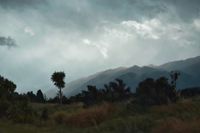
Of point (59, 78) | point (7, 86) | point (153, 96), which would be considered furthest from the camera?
point (59, 78)

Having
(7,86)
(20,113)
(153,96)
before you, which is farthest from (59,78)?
(153,96)

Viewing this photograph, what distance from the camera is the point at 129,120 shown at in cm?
2683

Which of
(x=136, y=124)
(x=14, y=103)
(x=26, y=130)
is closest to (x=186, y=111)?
(x=136, y=124)

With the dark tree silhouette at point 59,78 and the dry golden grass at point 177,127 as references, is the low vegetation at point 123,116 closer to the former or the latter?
the dry golden grass at point 177,127

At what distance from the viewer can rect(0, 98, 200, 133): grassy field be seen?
22419mm

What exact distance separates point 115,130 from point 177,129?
5076 mm

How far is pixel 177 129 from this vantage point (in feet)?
68.6

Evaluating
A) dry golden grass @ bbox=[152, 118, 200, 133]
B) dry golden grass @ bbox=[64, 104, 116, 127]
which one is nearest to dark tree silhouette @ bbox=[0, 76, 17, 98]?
dry golden grass @ bbox=[64, 104, 116, 127]

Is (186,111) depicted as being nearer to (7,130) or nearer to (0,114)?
(7,130)

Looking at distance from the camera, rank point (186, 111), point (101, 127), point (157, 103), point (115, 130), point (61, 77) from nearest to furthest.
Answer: point (115, 130)
point (101, 127)
point (186, 111)
point (157, 103)
point (61, 77)

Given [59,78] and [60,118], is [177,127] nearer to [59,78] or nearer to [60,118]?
[60,118]

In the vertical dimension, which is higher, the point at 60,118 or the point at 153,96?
the point at 153,96

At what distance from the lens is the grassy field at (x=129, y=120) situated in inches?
883

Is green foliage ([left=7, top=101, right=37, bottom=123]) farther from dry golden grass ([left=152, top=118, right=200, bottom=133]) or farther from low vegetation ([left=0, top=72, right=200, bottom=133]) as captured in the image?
dry golden grass ([left=152, top=118, right=200, bottom=133])
